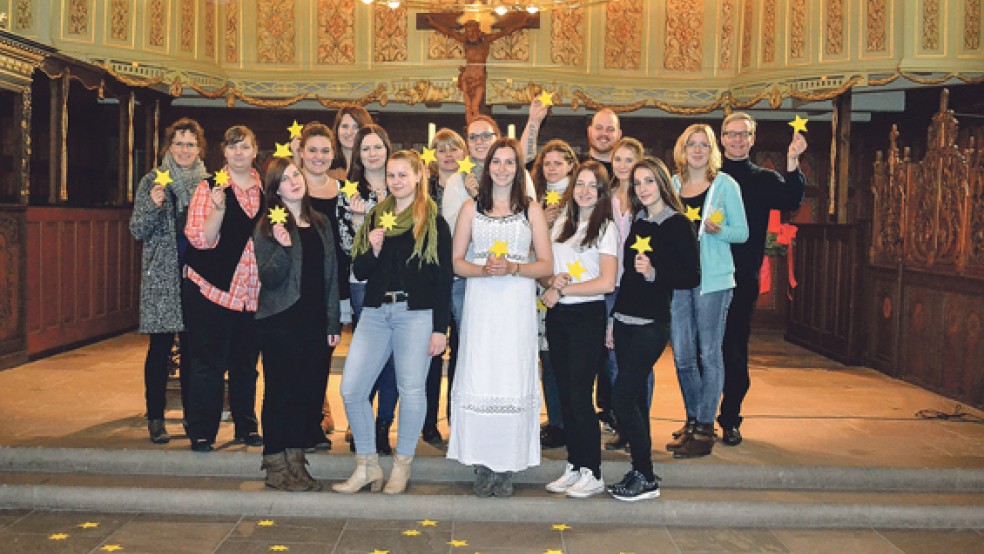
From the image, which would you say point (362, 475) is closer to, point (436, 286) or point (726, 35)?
point (436, 286)

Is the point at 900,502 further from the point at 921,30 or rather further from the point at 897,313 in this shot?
the point at 921,30

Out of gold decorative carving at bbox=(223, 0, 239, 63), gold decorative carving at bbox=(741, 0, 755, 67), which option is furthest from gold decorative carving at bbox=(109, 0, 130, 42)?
gold decorative carving at bbox=(741, 0, 755, 67)

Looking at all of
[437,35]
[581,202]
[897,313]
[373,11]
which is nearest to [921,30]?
[897,313]

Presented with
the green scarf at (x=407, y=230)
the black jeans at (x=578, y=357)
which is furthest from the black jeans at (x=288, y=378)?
the black jeans at (x=578, y=357)

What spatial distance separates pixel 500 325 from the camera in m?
4.45

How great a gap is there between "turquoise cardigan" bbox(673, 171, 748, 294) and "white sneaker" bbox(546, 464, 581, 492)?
1116 mm

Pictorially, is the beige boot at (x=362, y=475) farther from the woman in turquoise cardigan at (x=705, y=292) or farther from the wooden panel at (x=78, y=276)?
the wooden panel at (x=78, y=276)

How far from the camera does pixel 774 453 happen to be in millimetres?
5215

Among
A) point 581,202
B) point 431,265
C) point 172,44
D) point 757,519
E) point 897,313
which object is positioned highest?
point 172,44

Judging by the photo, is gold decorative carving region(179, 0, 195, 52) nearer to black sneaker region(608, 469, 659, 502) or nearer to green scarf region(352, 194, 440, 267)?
green scarf region(352, 194, 440, 267)

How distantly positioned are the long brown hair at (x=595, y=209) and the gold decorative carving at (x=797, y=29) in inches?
247

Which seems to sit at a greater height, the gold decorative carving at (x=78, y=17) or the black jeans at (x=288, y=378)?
the gold decorative carving at (x=78, y=17)

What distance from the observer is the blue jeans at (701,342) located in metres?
5.05

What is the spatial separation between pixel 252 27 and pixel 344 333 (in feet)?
11.5
